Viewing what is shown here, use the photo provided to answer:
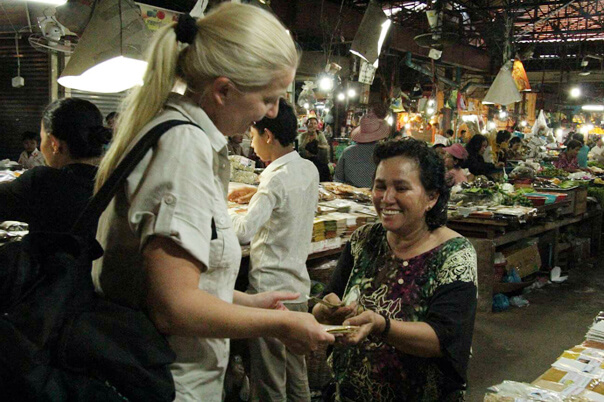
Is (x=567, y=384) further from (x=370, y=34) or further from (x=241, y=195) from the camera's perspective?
(x=370, y=34)

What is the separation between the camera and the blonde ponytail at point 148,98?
4.04 feet

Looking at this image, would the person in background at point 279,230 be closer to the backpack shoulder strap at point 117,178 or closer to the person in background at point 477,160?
the backpack shoulder strap at point 117,178

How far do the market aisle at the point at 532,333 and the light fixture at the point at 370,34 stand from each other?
300cm

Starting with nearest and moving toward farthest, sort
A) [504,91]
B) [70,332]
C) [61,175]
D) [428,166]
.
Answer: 1. [70,332]
2. [428,166]
3. [61,175]
4. [504,91]

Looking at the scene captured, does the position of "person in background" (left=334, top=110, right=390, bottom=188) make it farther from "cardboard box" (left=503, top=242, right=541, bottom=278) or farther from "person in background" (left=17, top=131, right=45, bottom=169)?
"person in background" (left=17, top=131, right=45, bottom=169)

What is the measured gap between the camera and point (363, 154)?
19.8 ft

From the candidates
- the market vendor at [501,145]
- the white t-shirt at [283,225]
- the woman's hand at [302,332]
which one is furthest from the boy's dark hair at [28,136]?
the market vendor at [501,145]

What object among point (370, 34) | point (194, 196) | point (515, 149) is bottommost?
point (194, 196)

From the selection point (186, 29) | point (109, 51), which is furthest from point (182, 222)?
point (109, 51)

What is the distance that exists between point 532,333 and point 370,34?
342cm

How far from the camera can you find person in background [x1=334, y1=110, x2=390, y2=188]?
598cm

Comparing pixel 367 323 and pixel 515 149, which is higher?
pixel 515 149

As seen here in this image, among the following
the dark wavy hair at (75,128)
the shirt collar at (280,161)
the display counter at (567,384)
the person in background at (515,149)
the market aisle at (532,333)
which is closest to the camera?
the display counter at (567,384)

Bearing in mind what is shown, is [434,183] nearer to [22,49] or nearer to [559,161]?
[22,49]
